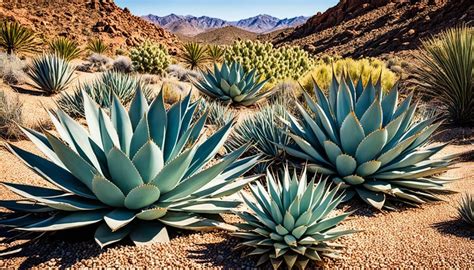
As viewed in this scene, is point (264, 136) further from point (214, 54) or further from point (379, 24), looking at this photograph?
point (379, 24)

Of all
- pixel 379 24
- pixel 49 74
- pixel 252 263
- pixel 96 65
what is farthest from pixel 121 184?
pixel 379 24

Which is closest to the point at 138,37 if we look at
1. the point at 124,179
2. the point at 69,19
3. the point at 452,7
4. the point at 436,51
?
the point at 69,19

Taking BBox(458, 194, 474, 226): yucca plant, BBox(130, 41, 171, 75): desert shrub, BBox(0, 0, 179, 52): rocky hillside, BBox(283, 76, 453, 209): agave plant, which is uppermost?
BBox(0, 0, 179, 52): rocky hillside

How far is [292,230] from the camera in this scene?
9.89 ft

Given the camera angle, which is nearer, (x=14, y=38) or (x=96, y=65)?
(x=14, y=38)

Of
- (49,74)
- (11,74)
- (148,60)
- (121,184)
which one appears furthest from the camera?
(148,60)

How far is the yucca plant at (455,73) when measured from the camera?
6.95 metres

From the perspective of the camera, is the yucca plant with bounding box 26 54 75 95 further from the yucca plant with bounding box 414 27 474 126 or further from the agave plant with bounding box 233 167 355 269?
the yucca plant with bounding box 414 27 474 126

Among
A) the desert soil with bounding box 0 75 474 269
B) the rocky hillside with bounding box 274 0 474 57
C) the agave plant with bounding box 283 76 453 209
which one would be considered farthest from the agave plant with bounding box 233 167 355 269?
the rocky hillside with bounding box 274 0 474 57

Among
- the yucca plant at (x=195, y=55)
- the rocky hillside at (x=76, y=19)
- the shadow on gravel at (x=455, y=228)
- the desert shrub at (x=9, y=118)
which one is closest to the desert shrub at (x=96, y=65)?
the yucca plant at (x=195, y=55)

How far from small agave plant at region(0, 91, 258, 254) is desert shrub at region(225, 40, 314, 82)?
27.1 feet

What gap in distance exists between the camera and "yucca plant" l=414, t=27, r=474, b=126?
6.95 metres

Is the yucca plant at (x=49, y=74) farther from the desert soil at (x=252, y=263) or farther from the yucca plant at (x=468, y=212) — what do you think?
the yucca plant at (x=468, y=212)

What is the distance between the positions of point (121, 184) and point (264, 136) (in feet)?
8.85
